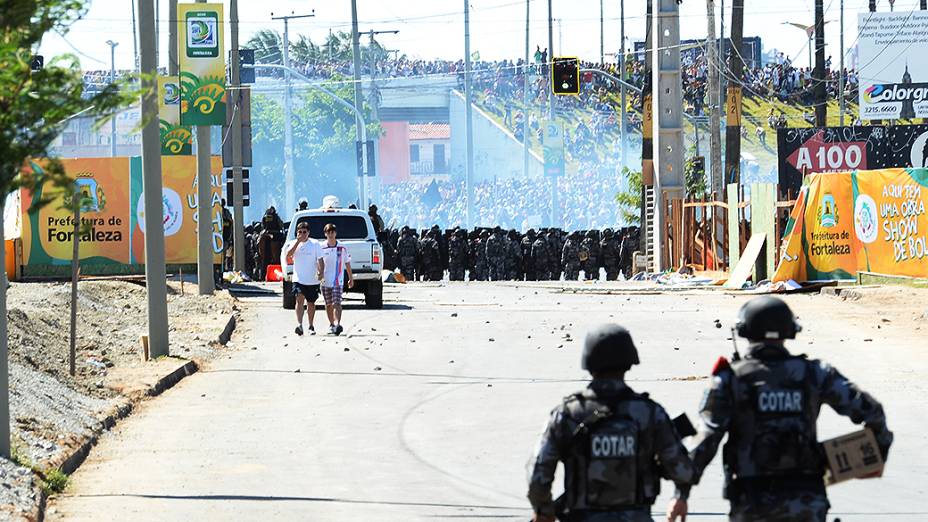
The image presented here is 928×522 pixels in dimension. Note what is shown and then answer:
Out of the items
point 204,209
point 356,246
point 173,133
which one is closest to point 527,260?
point 173,133

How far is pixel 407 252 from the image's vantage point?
48.0 meters

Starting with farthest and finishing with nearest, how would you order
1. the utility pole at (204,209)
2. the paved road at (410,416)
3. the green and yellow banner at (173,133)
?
the green and yellow banner at (173,133) < the utility pole at (204,209) < the paved road at (410,416)

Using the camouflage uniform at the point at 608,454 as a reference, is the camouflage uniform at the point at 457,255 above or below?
below

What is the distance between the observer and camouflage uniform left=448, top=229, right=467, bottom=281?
4878 centimetres

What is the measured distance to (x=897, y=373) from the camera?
57.5 feet

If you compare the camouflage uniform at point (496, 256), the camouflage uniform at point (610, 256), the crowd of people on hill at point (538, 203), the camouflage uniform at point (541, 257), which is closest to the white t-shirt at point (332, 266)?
the camouflage uniform at point (496, 256)

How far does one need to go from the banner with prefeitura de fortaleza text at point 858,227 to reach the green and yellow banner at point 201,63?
1085cm

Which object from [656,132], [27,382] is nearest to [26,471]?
[27,382]

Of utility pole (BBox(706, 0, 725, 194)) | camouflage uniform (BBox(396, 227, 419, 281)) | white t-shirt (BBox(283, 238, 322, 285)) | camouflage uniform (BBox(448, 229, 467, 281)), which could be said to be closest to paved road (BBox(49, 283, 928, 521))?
white t-shirt (BBox(283, 238, 322, 285))

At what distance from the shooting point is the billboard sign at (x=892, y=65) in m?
60.4

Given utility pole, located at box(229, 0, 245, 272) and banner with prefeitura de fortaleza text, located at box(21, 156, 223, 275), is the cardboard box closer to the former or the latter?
banner with prefeitura de fortaleza text, located at box(21, 156, 223, 275)

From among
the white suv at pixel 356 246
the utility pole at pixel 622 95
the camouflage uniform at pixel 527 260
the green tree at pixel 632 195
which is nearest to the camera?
the white suv at pixel 356 246

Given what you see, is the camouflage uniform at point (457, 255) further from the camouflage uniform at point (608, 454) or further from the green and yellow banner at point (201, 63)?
the camouflage uniform at point (608, 454)

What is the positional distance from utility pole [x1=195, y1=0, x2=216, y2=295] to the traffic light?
1434 cm
